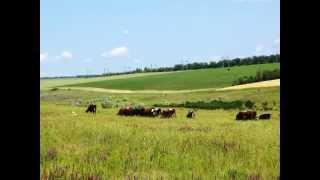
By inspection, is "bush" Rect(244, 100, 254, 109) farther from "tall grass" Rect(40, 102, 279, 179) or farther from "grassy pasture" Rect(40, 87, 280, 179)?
"tall grass" Rect(40, 102, 279, 179)

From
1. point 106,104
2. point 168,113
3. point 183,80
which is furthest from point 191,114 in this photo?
point 183,80

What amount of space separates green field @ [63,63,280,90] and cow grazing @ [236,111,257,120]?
5290mm

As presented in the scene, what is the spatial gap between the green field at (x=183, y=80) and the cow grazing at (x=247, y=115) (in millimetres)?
5290

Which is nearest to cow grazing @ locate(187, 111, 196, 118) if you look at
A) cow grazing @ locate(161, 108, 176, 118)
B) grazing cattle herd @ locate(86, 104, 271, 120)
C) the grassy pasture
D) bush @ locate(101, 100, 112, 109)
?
grazing cattle herd @ locate(86, 104, 271, 120)

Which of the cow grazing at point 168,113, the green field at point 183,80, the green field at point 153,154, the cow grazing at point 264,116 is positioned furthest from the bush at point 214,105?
the green field at point 153,154

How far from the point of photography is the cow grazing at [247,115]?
59.1ft

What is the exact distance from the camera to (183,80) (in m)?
32.2

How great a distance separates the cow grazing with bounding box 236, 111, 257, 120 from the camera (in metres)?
18.0

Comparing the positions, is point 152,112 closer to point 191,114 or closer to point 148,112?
point 148,112

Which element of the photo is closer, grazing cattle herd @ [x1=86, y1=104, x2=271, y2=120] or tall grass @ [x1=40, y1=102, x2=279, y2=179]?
tall grass @ [x1=40, y1=102, x2=279, y2=179]
